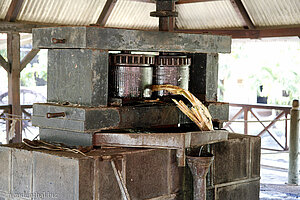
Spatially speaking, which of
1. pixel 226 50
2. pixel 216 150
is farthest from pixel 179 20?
pixel 216 150

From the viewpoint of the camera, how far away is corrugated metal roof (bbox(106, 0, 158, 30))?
409 inches

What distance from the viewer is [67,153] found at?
10.7 feet

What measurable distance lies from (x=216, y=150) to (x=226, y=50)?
1.00 m

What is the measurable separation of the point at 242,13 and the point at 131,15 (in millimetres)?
2496

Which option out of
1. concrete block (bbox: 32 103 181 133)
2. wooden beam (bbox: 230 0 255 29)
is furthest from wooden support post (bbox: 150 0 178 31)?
wooden beam (bbox: 230 0 255 29)

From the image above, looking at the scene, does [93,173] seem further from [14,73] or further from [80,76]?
[14,73]

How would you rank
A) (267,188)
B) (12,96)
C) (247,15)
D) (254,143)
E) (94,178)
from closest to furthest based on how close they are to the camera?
(94,178)
(254,143)
(267,188)
(12,96)
(247,15)

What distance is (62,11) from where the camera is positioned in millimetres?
9594

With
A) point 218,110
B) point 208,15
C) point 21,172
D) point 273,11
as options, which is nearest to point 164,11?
point 218,110

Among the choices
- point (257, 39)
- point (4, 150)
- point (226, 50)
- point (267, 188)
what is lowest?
point (267, 188)

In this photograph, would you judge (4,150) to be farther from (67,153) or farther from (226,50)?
(226,50)

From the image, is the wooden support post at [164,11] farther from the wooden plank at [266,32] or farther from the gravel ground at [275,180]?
the wooden plank at [266,32]

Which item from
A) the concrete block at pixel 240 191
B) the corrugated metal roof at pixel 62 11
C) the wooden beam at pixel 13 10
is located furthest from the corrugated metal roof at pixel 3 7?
the concrete block at pixel 240 191

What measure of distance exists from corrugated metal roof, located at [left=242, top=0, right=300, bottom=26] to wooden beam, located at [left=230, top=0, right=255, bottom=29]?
0.07m
